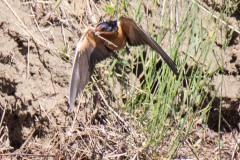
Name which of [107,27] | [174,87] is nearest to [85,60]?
[107,27]

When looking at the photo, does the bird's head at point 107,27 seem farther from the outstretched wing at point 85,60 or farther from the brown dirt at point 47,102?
the brown dirt at point 47,102

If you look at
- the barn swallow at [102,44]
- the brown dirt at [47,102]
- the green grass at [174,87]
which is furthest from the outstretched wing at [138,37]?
the brown dirt at [47,102]

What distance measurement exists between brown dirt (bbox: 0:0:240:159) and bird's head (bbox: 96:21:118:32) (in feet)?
0.85

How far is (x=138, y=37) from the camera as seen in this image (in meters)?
4.58

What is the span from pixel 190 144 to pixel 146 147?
391 mm

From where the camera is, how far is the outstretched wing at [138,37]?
14.3 feet

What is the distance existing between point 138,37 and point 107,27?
208mm

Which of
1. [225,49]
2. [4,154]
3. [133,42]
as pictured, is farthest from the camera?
[225,49]

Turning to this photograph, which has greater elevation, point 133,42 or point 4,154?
point 133,42

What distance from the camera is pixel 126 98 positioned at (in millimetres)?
4762

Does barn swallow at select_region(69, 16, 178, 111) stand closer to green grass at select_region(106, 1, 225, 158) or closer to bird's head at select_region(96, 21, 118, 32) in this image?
bird's head at select_region(96, 21, 118, 32)

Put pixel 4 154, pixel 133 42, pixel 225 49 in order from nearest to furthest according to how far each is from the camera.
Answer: pixel 4 154, pixel 133 42, pixel 225 49

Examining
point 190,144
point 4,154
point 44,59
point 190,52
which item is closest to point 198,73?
point 190,52

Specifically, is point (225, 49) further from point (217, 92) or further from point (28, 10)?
point (28, 10)
